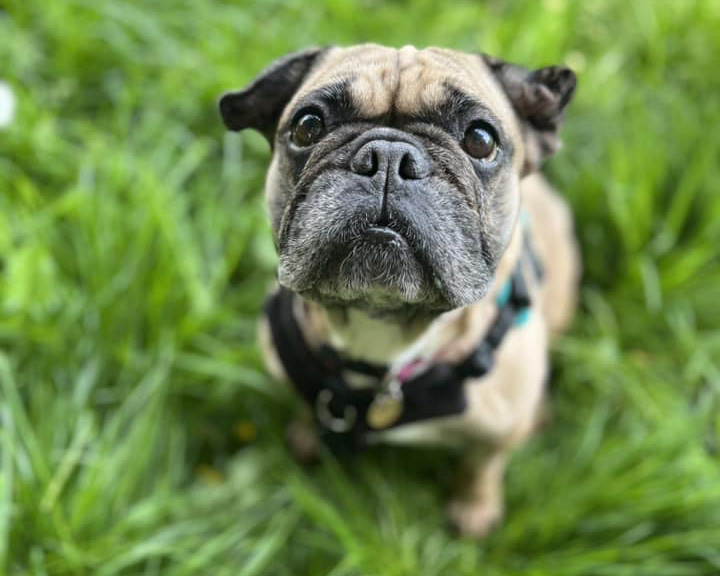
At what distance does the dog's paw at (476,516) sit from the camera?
103 inches

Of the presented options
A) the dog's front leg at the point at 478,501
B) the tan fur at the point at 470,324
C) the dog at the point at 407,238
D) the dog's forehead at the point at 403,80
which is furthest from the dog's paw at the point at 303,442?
the dog's forehead at the point at 403,80

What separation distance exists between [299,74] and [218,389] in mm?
1286

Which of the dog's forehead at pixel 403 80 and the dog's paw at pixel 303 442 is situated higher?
the dog's forehead at pixel 403 80

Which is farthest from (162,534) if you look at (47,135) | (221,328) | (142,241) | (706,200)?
(706,200)

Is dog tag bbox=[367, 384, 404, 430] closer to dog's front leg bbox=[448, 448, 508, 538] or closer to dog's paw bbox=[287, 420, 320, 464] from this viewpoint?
dog's front leg bbox=[448, 448, 508, 538]

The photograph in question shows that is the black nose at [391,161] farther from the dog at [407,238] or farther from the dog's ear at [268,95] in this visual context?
the dog's ear at [268,95]

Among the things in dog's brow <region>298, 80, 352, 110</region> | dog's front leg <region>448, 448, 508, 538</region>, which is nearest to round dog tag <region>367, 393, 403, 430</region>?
dog's front leg <region>448, 448, 508, 538</region>

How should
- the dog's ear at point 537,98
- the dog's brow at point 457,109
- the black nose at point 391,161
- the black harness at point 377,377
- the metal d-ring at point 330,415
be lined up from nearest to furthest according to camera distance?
the black nose at point 391,161
the dog's brow at point 457,109
the dog's ear at point 537,98
the black harness at point 377,377
the metal d-ring at point 330,415

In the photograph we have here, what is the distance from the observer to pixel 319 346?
216 centimetres

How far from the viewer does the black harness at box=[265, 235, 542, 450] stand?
2.04 m

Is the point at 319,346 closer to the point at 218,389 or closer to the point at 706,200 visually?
the point at 218,389

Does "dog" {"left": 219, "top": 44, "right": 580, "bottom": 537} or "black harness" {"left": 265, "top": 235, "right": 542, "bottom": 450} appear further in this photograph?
"black harness" {"left": 265, "top": 235, "right": 542, "bottom": 450}

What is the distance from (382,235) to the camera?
61.2 inches

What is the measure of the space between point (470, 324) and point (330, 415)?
0.55 meters
